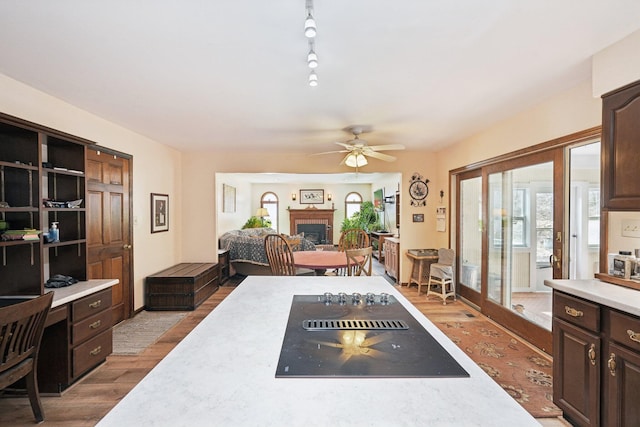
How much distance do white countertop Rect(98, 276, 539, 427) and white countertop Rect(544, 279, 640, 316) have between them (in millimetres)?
1179

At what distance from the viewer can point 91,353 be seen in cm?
263

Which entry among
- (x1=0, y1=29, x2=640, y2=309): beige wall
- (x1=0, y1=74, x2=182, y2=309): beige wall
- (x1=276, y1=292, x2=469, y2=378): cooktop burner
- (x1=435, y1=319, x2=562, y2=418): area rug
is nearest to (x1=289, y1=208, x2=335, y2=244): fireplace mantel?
(x1=0, y1=29, x2=640, y2=309): beige wall

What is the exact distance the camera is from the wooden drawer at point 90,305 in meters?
2.44

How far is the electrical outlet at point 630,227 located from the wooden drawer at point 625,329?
0.89m

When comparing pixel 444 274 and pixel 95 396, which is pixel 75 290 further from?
pixel 444 274

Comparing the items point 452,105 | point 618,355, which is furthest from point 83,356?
point 452,105

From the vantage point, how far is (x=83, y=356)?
100 inches

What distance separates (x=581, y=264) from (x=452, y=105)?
1973 mm

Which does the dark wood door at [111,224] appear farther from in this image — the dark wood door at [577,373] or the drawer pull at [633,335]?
the drawer pull at [633,335]

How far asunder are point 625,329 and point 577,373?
0.47 m

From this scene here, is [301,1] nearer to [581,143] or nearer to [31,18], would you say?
[31,18]

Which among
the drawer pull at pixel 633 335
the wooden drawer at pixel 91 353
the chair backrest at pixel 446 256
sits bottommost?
the wooden drawer at pixel 91 353

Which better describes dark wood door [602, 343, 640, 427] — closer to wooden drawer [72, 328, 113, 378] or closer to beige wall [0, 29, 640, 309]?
beige wall [0, 29, 640, 309]

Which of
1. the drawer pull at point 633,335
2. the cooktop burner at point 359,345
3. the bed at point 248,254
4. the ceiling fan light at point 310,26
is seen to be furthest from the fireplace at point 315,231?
the ceiling fan light at point 310,26
